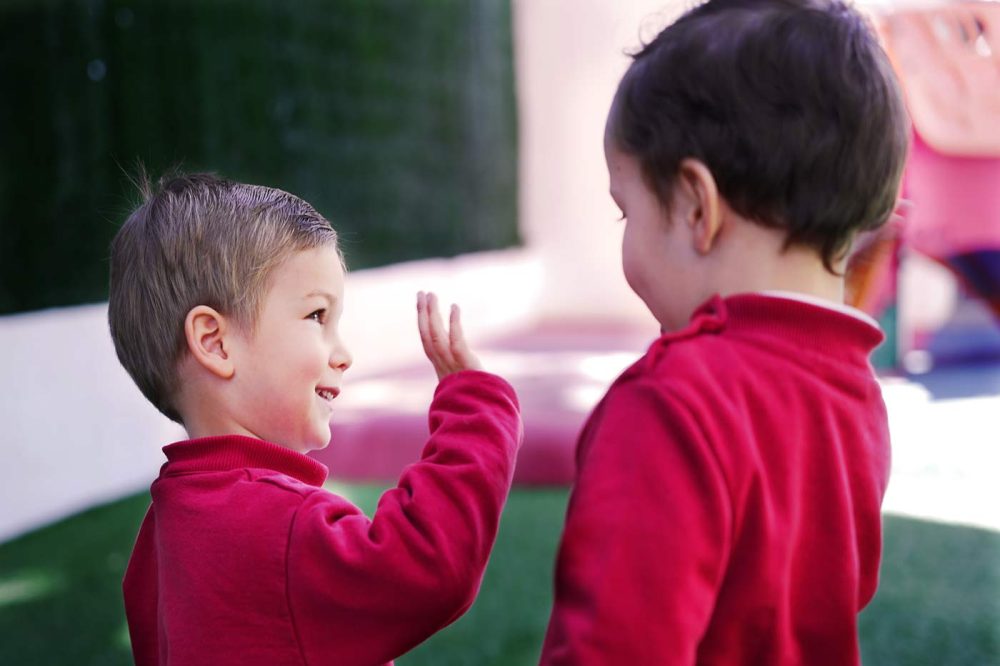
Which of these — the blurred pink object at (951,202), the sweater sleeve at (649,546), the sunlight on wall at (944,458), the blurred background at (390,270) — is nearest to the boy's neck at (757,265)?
the sweater sleeve at (649,546)

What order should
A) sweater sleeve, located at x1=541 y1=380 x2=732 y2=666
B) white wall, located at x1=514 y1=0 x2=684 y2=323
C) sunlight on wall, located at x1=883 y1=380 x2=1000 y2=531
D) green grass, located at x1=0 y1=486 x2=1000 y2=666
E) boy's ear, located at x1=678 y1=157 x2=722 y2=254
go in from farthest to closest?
white wall, located at x1=514 y1=0 x2=684 y2=323 → sunlight on wall, located at x1=883 y1=380 x2=1000 y2=531 → green grass, located at x1=0 y1=486 x2=1000 y2=666 → boy's ear, located at x1=678 y1=157 x2=722 y2=254 → sweater sleeve, located at x1=541 y1=380 x2=732 y2=666

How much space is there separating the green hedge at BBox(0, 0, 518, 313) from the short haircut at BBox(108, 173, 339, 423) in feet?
8.57

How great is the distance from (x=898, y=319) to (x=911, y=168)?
87cm

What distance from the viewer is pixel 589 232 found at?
9.16 m

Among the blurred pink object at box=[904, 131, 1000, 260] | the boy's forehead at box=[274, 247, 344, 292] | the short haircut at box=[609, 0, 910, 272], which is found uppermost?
the short haircut at box=[609, 0, 910, 272]

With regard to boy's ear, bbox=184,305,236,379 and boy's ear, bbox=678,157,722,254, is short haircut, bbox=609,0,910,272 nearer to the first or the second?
boy's ear, bbox=678,157,722,254

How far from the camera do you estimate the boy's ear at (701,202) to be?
97 cm

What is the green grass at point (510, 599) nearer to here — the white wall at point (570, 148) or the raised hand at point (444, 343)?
the raised hand at point (444, 343)

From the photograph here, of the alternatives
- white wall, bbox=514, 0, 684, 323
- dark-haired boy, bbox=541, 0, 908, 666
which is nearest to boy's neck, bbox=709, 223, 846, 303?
dark-haired boy, bbox=541, 0, 908, 666

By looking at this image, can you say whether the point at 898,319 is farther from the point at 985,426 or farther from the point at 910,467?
the point at 910,467

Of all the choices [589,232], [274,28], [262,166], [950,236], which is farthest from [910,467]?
[589,232]

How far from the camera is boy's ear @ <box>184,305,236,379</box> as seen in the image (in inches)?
46.9

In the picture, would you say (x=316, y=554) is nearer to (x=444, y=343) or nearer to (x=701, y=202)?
(x=444, y=343)

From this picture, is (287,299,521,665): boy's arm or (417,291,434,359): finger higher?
(417,291,434,359): finger
